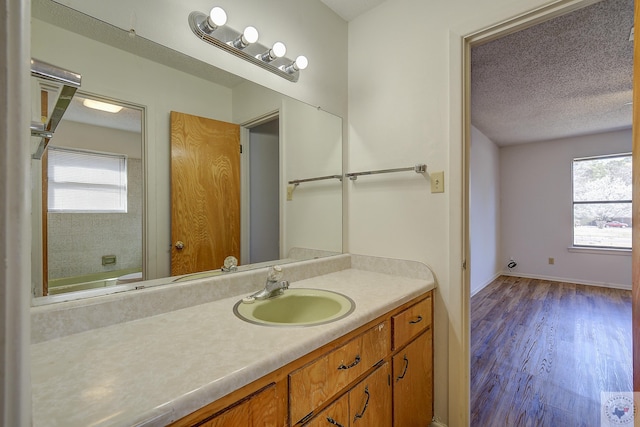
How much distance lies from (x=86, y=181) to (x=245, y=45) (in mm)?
863

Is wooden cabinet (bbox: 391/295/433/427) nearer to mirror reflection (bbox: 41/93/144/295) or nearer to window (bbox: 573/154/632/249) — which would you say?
mirror reflection (bbox: 41/93/144/295)

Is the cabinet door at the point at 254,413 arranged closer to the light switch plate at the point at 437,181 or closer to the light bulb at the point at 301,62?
the light switch plate at the point at 437,181

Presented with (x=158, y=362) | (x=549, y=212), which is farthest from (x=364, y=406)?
(x=549, y=212)

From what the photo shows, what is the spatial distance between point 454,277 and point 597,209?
4644 millimetres

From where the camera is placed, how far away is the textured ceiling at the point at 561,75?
185 centimetres

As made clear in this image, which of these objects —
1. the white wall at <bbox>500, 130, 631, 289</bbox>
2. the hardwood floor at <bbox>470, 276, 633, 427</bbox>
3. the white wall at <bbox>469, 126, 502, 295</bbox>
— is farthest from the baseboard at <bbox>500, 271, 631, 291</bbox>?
the hardwood floor at <bbox>470, 276, 633, 427</bbox>

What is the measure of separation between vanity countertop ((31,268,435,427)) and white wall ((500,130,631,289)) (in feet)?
16.9

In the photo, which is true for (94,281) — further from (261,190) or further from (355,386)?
(355,386)

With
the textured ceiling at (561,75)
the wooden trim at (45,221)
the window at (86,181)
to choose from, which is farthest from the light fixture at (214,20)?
the textured ceiling at (561,75)

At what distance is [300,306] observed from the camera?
1.30 meters

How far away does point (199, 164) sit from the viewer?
1.26 metres

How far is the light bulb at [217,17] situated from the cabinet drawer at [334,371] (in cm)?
132

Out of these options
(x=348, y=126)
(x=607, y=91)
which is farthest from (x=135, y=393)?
(x=607, y=91)

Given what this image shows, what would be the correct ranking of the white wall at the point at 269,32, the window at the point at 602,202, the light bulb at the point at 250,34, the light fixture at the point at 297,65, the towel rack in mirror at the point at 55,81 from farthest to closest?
the window at the point at 602,202 < the light fixture at the point at 297,65 < the light bulb at the point at 250,34 < the white wall at the point at 269,32 < the towel rack in mirror at the point at 55,81
